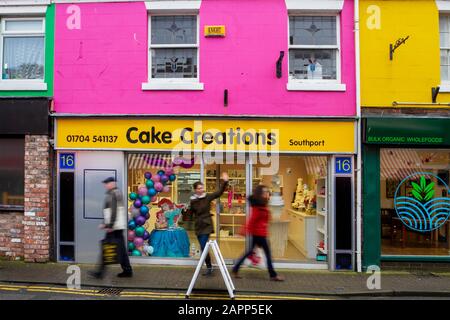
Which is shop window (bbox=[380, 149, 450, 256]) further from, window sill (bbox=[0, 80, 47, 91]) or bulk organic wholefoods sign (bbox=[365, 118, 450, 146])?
window sill (bbox=[0, 80, 47, 91])

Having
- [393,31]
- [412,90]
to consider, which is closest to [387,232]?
[412,90]

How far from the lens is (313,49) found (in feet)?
30.9

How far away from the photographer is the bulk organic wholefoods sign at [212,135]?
892 cm

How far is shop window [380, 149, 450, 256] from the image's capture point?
9.12 meters

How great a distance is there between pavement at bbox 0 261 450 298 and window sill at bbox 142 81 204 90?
13.8ft

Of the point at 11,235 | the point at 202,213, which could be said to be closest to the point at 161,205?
the point at 202,213

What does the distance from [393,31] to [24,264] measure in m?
10.2

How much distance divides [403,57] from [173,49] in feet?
18.1

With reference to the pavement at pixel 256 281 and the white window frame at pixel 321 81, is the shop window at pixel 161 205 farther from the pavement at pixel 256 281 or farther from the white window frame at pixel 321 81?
the white window frame at pixel 321 81

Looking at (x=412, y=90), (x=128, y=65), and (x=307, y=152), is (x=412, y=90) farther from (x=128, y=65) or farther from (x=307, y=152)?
(x=128, y=65)

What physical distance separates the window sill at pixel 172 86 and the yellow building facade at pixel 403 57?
3924 millimetres

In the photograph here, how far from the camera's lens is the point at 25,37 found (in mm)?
9766

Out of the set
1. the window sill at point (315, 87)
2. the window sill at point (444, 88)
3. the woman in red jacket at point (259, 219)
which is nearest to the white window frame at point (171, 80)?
the window sill at point (315, 87)

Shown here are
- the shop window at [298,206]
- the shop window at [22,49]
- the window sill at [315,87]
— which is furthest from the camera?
the shop window at [22,49]
